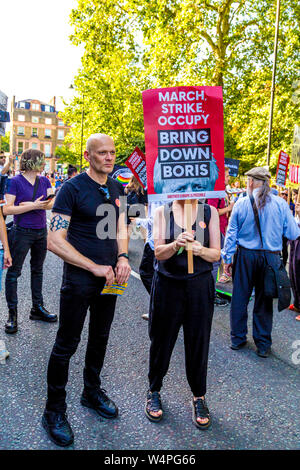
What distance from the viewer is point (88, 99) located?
80.9 feet

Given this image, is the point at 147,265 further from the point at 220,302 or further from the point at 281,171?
the point at 281,171

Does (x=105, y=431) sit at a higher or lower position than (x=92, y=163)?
lower

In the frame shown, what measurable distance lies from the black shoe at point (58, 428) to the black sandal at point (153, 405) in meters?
0.57

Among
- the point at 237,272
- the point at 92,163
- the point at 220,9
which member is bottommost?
the point at 237,272

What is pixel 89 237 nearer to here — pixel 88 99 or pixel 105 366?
pixel 105 366

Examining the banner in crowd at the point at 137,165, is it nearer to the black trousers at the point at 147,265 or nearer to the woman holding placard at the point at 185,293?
the black trousers at the point at 147,265

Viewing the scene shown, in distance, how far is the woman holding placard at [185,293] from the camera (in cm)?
280

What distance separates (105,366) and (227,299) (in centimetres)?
297

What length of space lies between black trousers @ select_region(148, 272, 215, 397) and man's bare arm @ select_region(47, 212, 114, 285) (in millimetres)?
544

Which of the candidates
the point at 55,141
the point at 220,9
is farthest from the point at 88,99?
the point at 55,141

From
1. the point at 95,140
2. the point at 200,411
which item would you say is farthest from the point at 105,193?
the point at 200,411

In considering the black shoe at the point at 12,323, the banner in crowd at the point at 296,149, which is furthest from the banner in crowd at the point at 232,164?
the black shoe at the point at 12,323

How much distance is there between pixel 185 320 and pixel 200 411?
639 mm

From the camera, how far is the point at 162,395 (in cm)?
323
